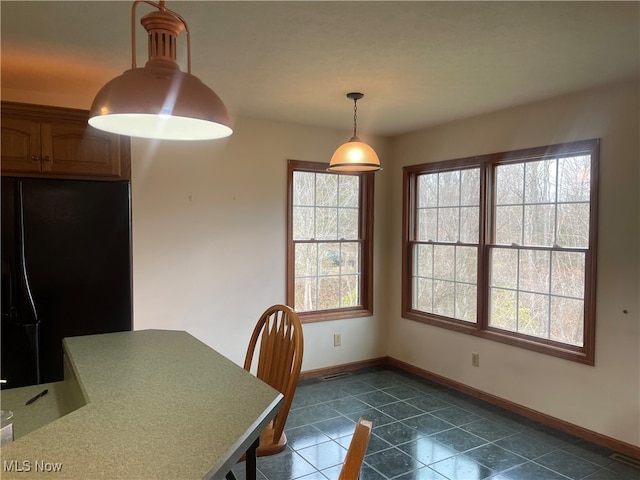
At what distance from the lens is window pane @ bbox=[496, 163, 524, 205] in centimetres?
363

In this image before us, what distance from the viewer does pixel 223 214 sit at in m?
3.96

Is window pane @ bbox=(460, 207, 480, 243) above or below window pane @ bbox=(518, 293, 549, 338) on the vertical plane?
above

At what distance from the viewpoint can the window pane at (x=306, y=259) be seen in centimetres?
441

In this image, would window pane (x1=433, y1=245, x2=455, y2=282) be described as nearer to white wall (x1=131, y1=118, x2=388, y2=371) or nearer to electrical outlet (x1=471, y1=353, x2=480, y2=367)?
electrical outlet (x1=471, y1=353, x2=480, y2=367)

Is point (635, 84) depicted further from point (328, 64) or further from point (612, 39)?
point (328, 64)

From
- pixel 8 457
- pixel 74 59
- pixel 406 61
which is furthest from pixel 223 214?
pixel 8 457

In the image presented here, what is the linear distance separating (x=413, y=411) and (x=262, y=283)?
1.70m

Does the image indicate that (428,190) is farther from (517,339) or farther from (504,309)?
(517,339)

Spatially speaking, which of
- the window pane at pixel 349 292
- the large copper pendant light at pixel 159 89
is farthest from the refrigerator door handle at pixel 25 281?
the window pane at pixel 349 292

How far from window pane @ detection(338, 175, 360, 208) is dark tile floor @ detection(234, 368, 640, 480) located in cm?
185

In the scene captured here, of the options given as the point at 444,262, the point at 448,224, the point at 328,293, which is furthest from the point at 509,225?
the point at 328,293

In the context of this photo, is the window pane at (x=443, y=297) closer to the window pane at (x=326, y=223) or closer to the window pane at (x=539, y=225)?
the window pane at (x=539, y=225)

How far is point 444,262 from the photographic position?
434 centimetres

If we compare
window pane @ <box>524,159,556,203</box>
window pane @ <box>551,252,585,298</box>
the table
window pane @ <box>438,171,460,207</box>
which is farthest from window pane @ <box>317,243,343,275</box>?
the table
